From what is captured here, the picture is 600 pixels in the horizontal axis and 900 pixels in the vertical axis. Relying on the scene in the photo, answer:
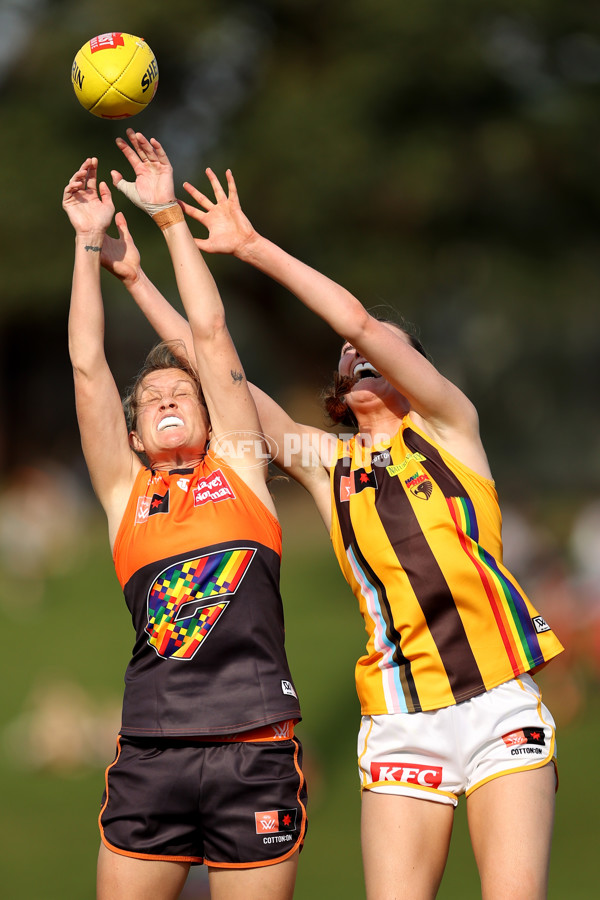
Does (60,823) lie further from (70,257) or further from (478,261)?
(70,257)

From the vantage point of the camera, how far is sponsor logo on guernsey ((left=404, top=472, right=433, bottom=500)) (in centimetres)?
380

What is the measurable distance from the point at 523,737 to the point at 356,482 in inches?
41.4

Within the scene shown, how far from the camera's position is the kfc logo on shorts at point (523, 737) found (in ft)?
11.6

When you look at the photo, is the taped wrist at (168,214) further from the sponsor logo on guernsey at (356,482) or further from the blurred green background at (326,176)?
the blurred green background at (326,176)

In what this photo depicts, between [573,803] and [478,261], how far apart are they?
11563 mm

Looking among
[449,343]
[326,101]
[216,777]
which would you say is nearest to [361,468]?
[216,777]

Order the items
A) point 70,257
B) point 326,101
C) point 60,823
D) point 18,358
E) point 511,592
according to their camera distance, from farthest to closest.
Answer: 1. point 18,358
2. point 70,257
3. point 326,101
4. point 60,823
5. point 511,592

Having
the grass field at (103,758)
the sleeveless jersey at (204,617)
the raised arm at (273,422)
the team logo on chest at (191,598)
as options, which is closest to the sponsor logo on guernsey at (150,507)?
the sleeveless jersey at (204,617)

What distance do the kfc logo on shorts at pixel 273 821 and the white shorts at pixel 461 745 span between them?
13.1 inches

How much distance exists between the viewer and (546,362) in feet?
108

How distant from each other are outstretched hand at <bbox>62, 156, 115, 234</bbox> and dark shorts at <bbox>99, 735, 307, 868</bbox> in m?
1.85

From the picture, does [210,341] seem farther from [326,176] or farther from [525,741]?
[326,176]

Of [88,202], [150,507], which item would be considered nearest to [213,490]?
[150,507]

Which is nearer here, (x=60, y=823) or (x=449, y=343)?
(x=60, y=823)
